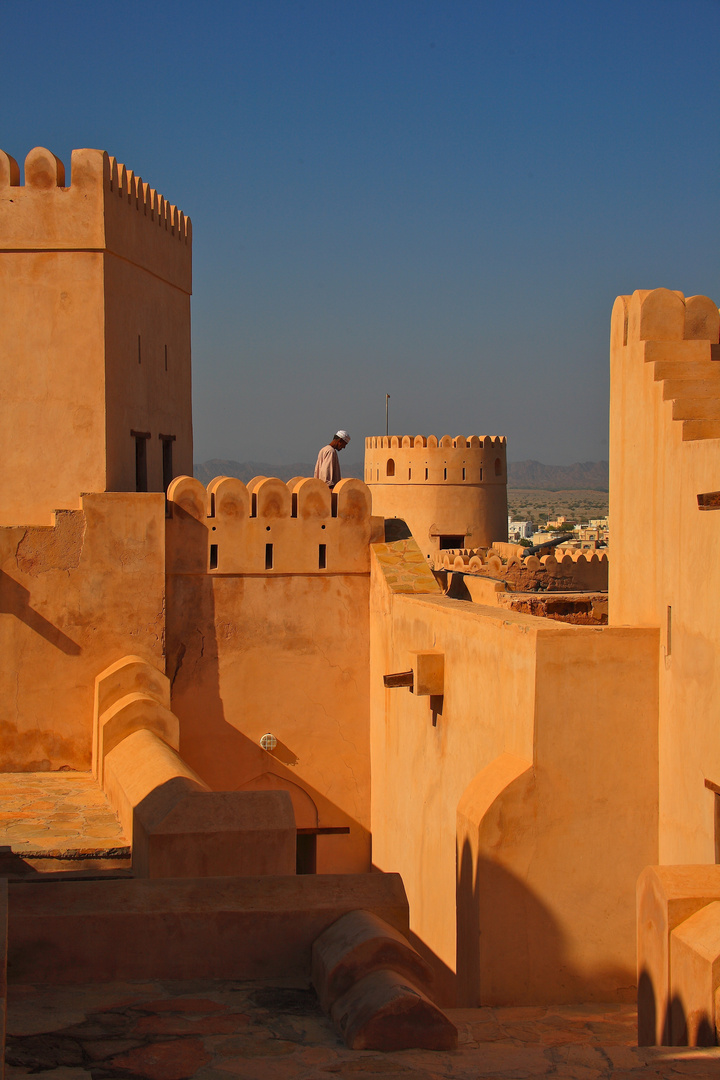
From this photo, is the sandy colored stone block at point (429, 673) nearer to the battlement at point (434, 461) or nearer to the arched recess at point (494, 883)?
the arched recess at point (494, 883)

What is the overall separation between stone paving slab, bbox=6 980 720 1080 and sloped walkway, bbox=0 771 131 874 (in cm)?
265

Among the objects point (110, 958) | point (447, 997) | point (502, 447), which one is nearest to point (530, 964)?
point (447, 997)

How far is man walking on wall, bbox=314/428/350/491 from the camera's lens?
10867 millimetres

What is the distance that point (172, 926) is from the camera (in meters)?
4.56

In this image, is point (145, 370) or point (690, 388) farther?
point (145, 370)

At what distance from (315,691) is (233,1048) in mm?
6495

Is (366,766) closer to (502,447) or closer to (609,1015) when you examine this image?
(609,1015)

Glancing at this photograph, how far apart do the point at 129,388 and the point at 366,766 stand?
4070mm

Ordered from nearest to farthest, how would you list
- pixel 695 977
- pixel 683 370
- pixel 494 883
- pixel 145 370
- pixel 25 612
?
pixel 695 977 < pixel 494 883 < pixel 683 370 < pixel 25 612 < pixel 145 370

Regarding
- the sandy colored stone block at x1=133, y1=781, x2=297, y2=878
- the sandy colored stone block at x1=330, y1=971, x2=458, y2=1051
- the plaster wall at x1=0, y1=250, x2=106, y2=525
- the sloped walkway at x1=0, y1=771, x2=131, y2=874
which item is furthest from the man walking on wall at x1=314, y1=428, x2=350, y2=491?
the sandy colored stone block at x1=330, y1=971, x2=458, y2=1051

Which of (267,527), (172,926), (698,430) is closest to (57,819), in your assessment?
(267,527)

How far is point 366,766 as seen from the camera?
33.9 ft

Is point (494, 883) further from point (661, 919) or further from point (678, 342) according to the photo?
point (678, 342)

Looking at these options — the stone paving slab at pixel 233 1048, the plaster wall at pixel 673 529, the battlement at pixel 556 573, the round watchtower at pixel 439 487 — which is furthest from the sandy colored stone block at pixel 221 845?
the round watchtower at pixel 439 487
